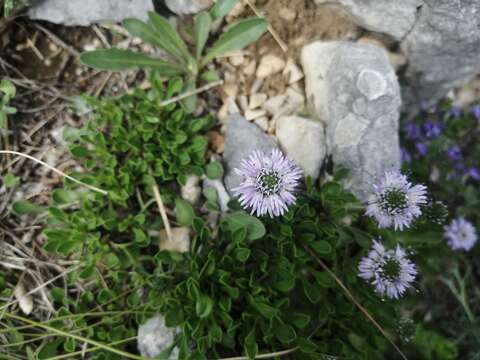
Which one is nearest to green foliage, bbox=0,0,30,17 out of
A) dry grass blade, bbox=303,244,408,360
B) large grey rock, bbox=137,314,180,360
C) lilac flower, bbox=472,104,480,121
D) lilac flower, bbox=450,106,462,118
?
large grey rock, bbox=137,314,180,360

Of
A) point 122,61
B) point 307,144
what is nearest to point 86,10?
point 122,61

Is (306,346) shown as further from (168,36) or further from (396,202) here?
(168,36)

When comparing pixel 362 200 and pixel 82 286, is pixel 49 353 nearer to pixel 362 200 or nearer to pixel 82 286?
pixel 82 286

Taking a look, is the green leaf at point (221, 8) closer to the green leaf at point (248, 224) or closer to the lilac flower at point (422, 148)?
the green leaf at point (248, 224)

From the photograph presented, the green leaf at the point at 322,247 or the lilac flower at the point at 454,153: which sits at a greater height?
the lilac flower at the point at 454,153

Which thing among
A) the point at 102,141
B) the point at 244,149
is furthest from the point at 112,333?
the point at 244,149

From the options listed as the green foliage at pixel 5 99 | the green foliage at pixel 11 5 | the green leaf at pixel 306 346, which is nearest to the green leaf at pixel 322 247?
the green leaf at pixel 306 346

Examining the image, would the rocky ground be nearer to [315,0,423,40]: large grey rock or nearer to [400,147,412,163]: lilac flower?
[315,0,423,40]: large grey rock
